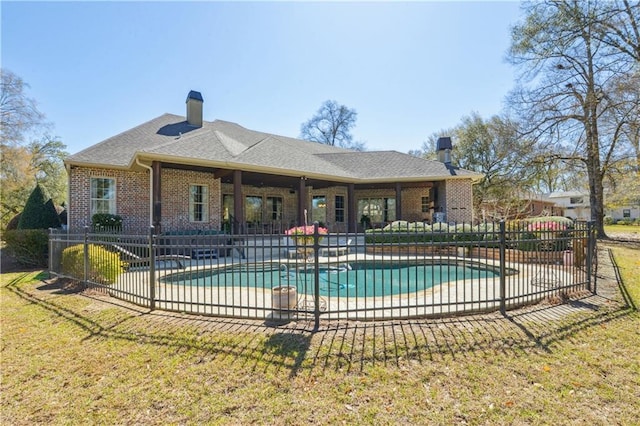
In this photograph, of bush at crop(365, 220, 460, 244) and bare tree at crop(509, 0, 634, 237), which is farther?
bare tree at crop(509, 0, 634, 237)

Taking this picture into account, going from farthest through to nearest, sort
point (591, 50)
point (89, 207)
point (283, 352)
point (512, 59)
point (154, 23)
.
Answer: point (512, 59)
point (591, 50)
point (89, 207)
point (154, 23)
point (283, 352)

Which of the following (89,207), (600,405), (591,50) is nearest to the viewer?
(600,405)

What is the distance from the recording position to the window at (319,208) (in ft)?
65.5

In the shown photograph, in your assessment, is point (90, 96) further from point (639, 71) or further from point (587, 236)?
point (639, 71)

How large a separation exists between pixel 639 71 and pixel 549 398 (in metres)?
20.2

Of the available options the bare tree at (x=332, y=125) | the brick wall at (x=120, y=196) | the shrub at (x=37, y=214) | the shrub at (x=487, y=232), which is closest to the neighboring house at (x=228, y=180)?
the brick wall at (x=120, y=196)

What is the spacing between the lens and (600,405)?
8.95 feet

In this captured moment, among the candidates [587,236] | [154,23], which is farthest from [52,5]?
[587,236]

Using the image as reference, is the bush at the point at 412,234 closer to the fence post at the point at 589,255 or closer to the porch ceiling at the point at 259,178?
the fence post at the point at 589,255

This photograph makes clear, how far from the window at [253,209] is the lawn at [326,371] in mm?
13138

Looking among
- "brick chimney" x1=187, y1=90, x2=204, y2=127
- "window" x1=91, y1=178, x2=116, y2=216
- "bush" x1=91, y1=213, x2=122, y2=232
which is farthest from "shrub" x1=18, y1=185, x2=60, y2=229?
"brick chimney" x1=187, y1=90, x2=204, y2=127

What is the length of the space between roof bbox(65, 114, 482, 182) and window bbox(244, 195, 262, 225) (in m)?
3.41

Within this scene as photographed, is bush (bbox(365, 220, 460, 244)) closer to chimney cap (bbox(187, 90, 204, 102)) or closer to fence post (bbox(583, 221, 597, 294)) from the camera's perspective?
fence post (bbox(583, 221, 597, 294))

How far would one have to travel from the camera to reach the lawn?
269 centimetres
